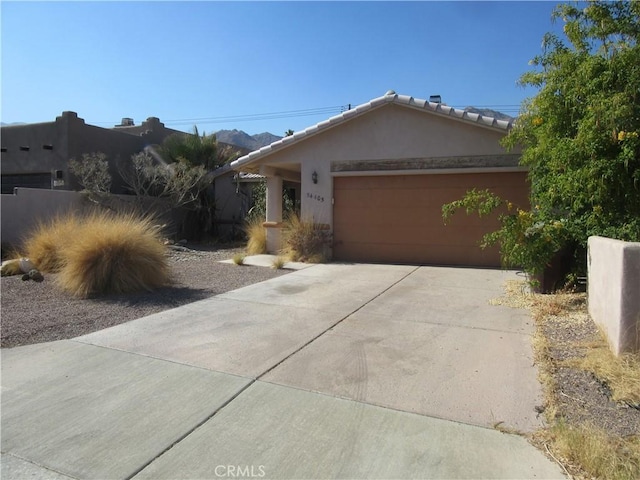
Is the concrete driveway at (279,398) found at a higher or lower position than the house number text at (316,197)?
lower

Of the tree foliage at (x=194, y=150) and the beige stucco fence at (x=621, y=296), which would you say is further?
the tree foliage at (x=194, y=150)

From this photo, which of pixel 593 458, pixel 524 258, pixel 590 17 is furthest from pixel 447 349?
pixel 590 17

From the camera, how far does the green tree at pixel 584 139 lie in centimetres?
603

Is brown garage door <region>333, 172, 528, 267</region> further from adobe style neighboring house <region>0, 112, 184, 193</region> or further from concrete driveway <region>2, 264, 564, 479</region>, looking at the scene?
adobe style neighboring house <region>0, 112, 184, 193</region>

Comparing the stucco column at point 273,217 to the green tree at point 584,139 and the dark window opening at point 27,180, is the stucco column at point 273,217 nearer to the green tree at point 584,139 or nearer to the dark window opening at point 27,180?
the green tree at point 584,139

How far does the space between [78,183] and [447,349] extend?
60.1 ft

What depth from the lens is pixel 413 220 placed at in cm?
1212

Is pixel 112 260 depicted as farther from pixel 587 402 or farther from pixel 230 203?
pixel 230 203

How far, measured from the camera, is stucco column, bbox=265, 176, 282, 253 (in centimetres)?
1379

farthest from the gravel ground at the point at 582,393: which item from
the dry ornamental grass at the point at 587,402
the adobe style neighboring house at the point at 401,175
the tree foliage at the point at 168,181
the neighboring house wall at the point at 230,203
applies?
the neighboring house wall at the point at 230,203

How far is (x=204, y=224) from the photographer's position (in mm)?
20078

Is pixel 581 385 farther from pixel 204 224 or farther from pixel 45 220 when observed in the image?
pixel 204 224

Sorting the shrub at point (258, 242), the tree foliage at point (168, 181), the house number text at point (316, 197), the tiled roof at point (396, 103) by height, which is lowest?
the shrub at point (258, 242)

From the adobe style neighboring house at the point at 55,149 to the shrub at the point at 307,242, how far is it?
11.3 m
